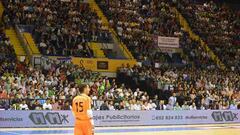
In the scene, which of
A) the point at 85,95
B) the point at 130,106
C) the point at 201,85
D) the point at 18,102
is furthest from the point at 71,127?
the point at 201,85

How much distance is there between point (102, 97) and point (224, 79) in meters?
11.3

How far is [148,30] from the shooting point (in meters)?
36.0

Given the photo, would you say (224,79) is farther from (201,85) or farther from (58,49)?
(58,49)

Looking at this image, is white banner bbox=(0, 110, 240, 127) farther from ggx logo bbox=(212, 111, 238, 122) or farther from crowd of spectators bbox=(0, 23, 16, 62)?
crowd of spectators bbox=(0, 23, 16, 62)

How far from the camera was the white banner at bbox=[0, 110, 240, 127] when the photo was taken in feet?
63.6

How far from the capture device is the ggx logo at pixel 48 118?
19547 mm

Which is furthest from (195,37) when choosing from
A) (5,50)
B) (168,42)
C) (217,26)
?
(5,50)

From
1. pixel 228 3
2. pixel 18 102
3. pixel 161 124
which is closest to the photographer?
pixel 18 102

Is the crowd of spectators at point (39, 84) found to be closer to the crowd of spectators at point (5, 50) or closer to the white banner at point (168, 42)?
the crowd of spectators at point (5, 50)

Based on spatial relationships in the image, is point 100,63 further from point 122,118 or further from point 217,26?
point 217,26

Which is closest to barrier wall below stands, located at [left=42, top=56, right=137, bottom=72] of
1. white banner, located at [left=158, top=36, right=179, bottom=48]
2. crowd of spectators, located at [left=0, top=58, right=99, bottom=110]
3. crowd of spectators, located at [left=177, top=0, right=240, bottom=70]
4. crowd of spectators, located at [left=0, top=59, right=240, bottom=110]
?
crowd of spectators, located at [left=0, top=59, right=240, bottom=110]

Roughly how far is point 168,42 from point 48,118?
17669 millimetres

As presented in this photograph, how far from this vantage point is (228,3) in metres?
47.3

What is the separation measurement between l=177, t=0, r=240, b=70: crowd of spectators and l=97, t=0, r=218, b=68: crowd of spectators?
1.75 meters
